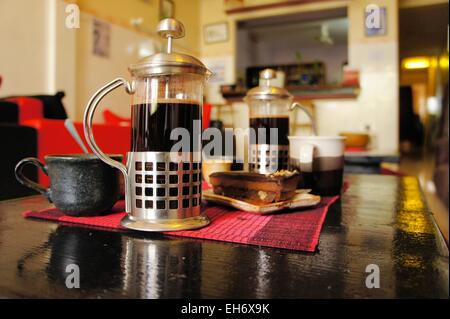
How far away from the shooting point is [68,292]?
0.33 metres

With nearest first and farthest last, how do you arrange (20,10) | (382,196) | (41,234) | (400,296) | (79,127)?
(400,296) < (41,234) < (382,196) < (79,127) < (20,10)

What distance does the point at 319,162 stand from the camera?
86 centimetres

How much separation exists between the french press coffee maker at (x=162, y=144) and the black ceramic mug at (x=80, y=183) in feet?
0.16

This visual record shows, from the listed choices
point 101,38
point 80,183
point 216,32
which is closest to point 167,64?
point 80,183

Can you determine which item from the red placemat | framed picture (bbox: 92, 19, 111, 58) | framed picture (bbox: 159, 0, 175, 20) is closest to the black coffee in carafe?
the red placemat

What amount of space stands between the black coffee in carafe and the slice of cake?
0.49 feet

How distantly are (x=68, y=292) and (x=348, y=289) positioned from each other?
0.25 metres

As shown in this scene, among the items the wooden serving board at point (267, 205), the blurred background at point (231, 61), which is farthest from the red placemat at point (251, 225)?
the blurred background at point (231, 61)

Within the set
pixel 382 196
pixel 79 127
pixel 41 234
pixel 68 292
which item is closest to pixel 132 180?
pixel 41 234

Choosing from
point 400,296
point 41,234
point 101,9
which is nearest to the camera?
point 400,296

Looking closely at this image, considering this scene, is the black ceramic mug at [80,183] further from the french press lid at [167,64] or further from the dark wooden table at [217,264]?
the french press lid at [167,64]

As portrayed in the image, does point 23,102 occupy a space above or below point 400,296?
above

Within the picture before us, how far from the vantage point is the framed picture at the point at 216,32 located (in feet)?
18.6

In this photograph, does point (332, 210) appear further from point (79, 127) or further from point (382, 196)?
point (79, 127)
